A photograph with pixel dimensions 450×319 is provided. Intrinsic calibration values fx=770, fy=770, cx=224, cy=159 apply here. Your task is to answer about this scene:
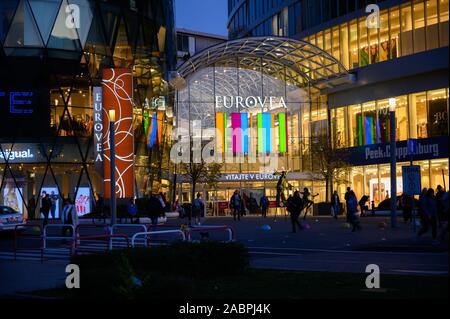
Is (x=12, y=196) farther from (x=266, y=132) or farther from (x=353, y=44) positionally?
(x=353, y=44)

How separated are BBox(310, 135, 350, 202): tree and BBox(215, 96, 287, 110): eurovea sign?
800 cm

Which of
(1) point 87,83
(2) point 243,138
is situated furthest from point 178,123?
(1) point 87,83

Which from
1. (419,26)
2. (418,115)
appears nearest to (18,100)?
(418,115)

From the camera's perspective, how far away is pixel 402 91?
51906 millimetres

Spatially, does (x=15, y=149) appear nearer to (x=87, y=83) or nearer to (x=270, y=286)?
(x=87, y=83)

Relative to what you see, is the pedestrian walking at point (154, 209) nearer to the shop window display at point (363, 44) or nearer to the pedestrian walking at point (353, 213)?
the pedestrian walking at point (353, 213)

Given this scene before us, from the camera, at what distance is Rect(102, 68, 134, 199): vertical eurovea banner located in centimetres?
4238

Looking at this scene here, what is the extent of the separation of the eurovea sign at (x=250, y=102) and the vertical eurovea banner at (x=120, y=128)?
1945cm

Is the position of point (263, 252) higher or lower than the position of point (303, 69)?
lower

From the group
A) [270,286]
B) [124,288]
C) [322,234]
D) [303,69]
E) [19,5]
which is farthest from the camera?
[303,69]

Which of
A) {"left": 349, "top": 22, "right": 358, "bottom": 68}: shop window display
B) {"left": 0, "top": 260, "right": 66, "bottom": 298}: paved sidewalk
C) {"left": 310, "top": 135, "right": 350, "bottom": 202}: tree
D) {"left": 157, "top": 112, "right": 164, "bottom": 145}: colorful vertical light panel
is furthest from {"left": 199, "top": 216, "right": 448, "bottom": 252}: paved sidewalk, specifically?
{"left": 349, "top": 22, "right": 358, "bottom": 68}: shop window display

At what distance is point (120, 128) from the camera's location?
4334cm

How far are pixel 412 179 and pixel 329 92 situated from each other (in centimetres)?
3444

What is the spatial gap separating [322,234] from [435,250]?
25.9ft
